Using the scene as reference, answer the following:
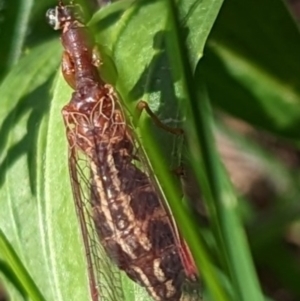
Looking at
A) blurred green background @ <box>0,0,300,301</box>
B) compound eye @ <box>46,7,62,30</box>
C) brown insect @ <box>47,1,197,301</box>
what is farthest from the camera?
compound eye @ <box>46,7,62,30</box>

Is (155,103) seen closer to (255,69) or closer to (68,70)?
(68,70)

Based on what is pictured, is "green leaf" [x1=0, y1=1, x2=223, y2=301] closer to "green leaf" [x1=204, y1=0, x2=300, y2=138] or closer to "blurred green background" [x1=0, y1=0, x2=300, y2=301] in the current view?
"blurred green background" [x1=0, y1=0, x2=300, y2=301]

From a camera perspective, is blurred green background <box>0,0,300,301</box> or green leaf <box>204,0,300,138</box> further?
green leaf <box>204,0,300,138</box>

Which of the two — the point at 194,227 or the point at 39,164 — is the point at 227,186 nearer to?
the point at 194,227

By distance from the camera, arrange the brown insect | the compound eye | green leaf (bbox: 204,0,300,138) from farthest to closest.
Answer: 1. green leaf (bbox: 204,0,300,138)
2. the compound eye
3. the brown insect

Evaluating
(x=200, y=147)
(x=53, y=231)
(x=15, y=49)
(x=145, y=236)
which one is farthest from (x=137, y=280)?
(x=15, y=49)

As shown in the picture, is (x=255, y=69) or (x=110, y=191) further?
(x=255, y=69)

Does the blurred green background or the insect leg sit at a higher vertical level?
the insect leg

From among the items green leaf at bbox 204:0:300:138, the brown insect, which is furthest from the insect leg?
green leaf at bbox 204:0:300:138

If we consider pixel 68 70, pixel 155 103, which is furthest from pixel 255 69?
pixel 68 70
